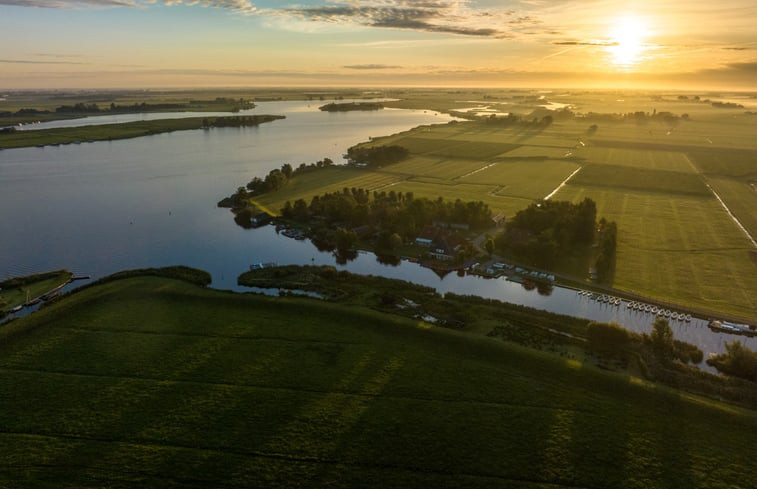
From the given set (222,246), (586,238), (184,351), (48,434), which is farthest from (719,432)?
(222,246)

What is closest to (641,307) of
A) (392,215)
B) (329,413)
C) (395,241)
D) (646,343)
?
(646,343)

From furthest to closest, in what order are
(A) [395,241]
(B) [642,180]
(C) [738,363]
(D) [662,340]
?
(B) [642,180]
(A) [395,241]
(D) [662,340]
(C) [738,363]

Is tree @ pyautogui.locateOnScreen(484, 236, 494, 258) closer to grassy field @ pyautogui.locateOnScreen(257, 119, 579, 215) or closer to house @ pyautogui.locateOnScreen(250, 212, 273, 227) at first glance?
grassy field @ pyautogui.locateOnScreen(257, 119, 579, 215)

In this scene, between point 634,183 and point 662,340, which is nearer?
point 662,340

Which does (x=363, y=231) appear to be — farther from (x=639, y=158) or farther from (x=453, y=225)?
(x=639, y=158)

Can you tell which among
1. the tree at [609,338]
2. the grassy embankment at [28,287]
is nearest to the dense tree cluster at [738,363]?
the tree at [609,338]

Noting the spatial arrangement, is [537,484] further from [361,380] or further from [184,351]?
[184,351]

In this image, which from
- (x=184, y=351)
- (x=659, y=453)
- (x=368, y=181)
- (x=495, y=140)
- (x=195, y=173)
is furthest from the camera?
(x=495, y=140)
